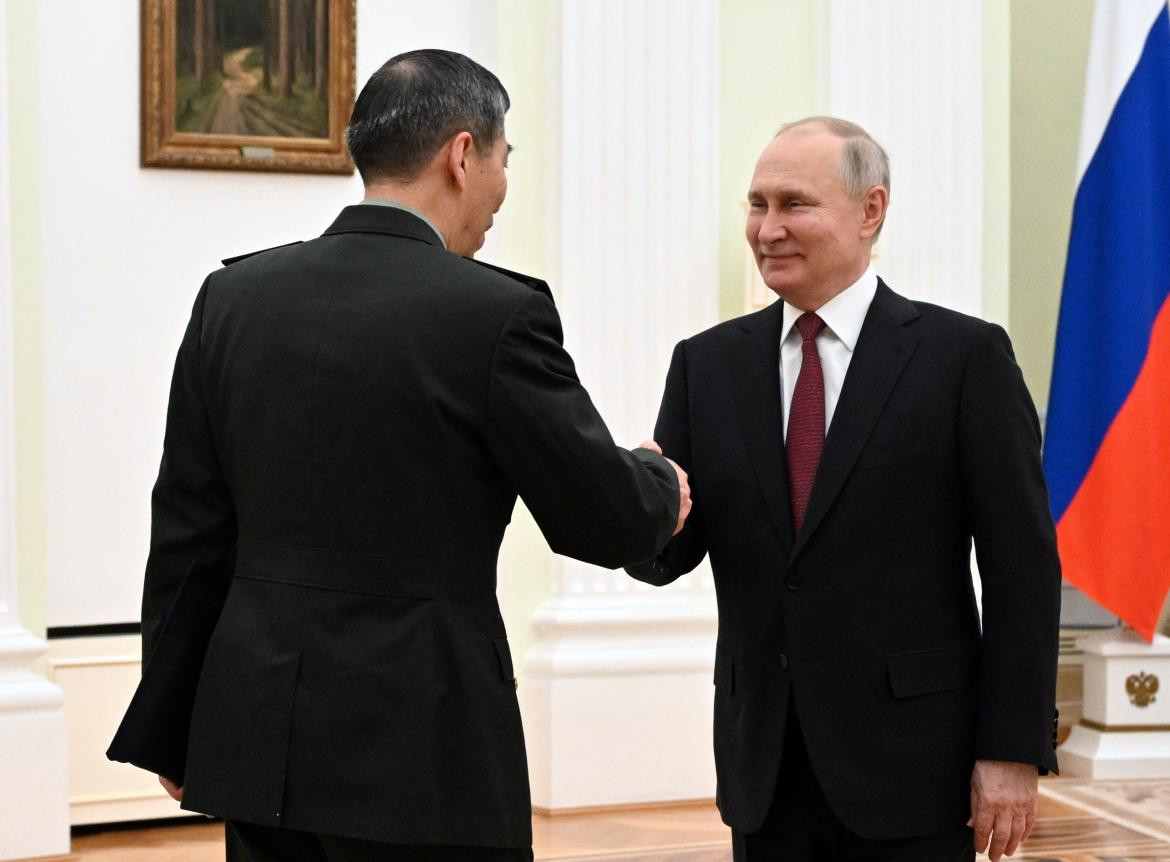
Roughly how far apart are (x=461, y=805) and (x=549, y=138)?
3.77 m

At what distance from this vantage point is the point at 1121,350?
558 centimetres

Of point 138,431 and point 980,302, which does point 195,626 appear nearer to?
point 138,431

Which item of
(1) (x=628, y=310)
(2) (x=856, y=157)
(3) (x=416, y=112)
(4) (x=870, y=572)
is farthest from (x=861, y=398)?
(1) (x=628, y=310)

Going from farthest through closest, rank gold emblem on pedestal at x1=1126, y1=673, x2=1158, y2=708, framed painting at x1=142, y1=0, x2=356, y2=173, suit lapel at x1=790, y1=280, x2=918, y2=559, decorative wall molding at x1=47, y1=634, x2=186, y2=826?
gold emblem on pedestal at x1=1126, y1=673, x2=1158, y2=708, framed painting at x1=142, y1=0, x2=356, y2=173, decorative wall molding at x1=47, y1=634, x2=186, y2=826, suit lapel at x1=790, y1=280, x2=918, y2=559

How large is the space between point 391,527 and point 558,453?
0.24m

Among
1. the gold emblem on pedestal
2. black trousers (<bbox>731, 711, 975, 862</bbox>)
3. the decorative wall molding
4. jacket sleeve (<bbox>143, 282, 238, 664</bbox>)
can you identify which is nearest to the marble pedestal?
the gold emblem on pedestal

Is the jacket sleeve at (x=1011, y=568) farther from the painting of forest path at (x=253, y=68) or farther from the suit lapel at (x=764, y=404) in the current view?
the painting of forest path at (x=253, y=68)

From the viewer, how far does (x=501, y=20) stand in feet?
17.7

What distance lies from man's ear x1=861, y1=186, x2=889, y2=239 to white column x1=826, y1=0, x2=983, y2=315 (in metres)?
3.15

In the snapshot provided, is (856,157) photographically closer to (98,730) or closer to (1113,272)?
(1113,272)

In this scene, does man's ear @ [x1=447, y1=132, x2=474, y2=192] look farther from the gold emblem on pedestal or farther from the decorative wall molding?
the gold emblem on pedestal

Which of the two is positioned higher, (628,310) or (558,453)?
(628,310)

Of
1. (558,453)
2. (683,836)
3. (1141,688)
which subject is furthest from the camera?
(1141,688)

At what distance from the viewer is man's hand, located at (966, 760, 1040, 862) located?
2.22 m
